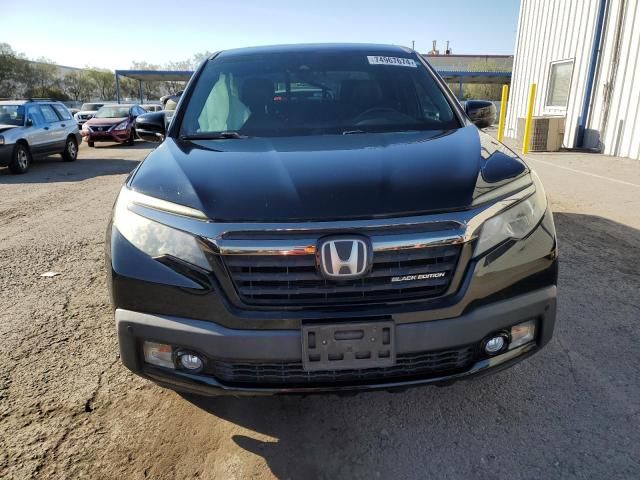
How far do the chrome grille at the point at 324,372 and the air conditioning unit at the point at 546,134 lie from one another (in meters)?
11.8

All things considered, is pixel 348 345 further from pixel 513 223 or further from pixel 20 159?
pixel 20 159

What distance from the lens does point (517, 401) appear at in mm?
2344

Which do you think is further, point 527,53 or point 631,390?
point 527,53

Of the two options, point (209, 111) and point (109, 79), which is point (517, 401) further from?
point (109, 79)

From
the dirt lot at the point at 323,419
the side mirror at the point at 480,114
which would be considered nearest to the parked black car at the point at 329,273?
Answer: the dirt lot at the point at 323,419

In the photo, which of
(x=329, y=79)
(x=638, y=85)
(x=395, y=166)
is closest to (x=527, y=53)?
(x=638, y=85)

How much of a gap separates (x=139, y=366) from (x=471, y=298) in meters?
1.29

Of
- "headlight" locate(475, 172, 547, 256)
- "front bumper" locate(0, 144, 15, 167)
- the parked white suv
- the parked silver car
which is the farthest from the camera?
the parked white suv

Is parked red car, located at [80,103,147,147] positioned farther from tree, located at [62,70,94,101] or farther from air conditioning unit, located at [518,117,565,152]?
tree, located at [62,70,94,101]

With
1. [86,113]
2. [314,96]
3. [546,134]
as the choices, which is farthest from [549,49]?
[86,113]

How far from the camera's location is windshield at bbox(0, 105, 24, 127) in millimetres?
11406

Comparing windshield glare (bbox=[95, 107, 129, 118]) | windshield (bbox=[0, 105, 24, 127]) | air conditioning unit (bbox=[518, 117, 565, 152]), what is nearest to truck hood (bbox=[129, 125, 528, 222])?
air conditioning unit (bbox=[518, 117, 565, 152])

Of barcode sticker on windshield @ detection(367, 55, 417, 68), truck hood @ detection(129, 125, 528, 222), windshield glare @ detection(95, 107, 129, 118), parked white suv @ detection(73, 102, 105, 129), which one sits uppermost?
barcode sticker on windshield @ detection(367, 55, 417, 68)

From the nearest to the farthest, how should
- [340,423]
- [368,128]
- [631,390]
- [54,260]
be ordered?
[340,423], [631,390], [368,128], [54,260]
